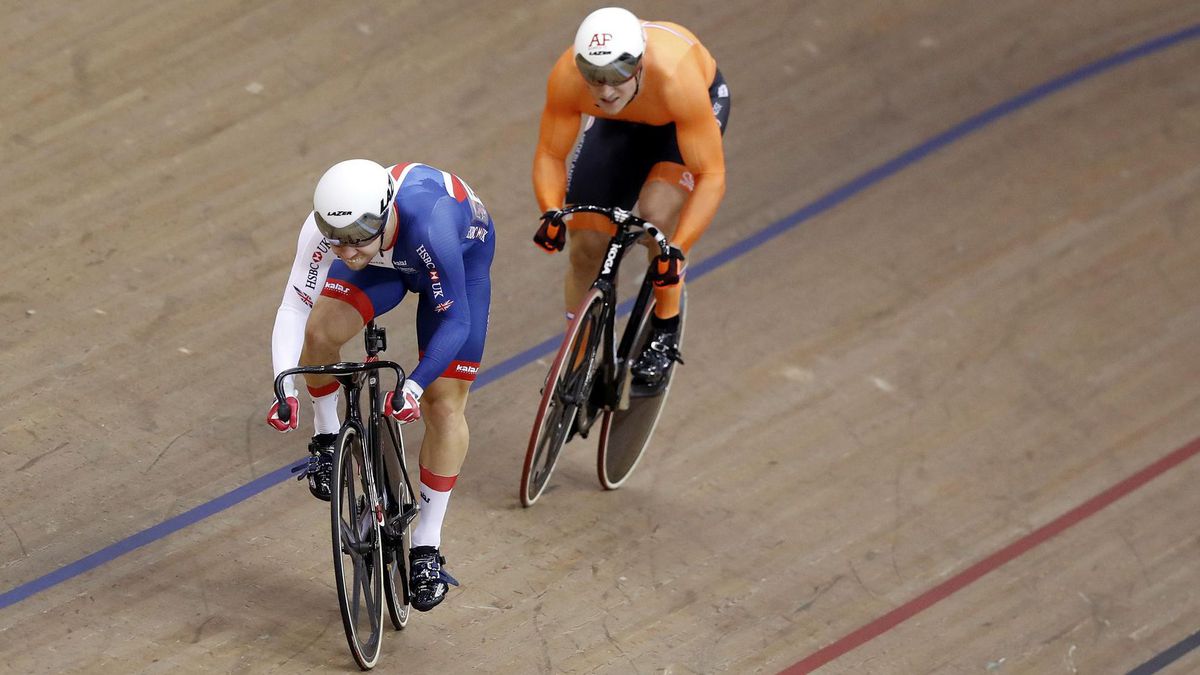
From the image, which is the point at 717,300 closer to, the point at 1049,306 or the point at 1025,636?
the point at 1049,306

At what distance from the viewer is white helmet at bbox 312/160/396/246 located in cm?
331

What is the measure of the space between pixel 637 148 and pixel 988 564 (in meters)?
1.65

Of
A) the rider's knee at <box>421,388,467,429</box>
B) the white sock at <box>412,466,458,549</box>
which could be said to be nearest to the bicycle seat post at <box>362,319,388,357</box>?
the rider's knee at <box>421,388,467,429</box>

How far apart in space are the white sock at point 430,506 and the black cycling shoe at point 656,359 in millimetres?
817

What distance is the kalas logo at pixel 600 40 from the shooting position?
157 inches

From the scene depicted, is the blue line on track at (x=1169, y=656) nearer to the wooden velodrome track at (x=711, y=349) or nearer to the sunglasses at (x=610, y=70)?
the wooden velodrome track at (x=711, y=349)

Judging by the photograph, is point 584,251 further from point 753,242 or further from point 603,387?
point 753,242

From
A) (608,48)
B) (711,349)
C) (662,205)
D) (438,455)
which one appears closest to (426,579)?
(438,455)

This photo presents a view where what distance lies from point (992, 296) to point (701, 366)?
1.19 metres

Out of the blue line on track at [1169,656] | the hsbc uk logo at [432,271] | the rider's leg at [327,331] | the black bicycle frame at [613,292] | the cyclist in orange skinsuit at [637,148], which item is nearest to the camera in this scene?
the hsbc uk logo at [432,271]

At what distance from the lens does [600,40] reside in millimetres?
3977

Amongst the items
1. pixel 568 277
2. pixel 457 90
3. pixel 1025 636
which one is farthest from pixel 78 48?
pixel 1025 636

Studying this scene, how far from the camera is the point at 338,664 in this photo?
12.6 feet

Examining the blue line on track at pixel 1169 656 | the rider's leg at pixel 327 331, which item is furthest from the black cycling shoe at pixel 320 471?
the blue line on track at pixel 1169 656
